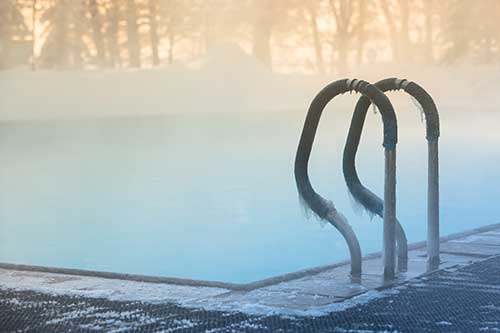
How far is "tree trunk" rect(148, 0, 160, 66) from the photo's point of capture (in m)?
6.98

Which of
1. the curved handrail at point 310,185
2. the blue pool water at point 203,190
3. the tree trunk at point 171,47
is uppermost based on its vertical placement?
the tree trunk at point 171,47

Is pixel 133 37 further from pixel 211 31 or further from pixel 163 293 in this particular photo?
pixel 163 293

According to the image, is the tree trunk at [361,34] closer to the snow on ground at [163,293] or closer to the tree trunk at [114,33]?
the tree trunk at [114,33]

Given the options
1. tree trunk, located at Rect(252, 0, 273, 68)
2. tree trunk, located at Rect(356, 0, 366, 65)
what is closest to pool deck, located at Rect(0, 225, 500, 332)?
tree trunk, located at Rect(252, 0, 273, 68)

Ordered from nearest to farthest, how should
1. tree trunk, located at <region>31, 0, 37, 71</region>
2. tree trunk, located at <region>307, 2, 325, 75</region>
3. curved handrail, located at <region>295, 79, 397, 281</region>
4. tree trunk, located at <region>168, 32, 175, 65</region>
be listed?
curved handrail, located at <region>295, 79, 397, 281</region>, tree trunk, located at <region>31, 0, 37, 71</region>, tree trunk, located at <region>168, 32, 175, 65</region>, tree trunk, located at <region>307, 2, 325, 75</region>

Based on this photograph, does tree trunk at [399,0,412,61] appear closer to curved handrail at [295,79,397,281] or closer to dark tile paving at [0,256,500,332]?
curved handrail at [295,79,397,281]

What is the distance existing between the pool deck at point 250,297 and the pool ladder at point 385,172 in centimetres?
10

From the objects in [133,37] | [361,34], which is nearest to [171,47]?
[133,37]

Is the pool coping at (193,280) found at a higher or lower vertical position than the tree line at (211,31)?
lower

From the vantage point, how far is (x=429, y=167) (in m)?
3.94

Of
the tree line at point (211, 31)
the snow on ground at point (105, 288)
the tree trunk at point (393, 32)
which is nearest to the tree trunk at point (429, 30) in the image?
the tree line at point (211, 31)

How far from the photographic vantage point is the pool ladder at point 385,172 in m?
3.66

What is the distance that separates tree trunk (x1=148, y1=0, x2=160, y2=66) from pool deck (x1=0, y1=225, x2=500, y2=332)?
309 cm

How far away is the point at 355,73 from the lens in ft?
24.7
